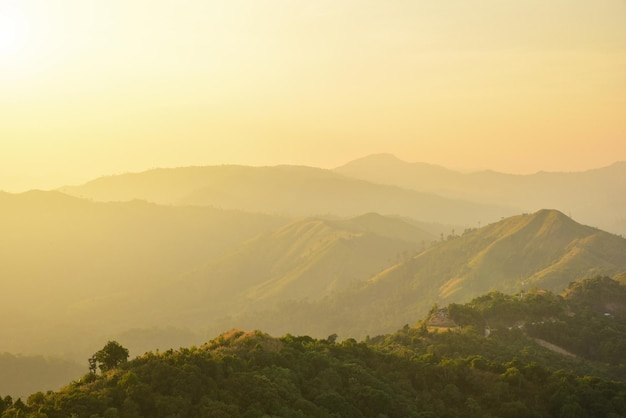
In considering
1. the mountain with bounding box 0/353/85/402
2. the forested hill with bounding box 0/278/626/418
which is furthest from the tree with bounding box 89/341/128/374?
the mountain with bounding box 0/353/85/402

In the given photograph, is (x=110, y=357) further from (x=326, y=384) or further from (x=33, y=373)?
(x=33, y=373)

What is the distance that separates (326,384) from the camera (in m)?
57.4

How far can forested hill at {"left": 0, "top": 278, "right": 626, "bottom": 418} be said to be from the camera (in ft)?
156

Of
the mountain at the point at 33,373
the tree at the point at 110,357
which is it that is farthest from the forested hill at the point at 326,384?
the mountain at the point at 33,373

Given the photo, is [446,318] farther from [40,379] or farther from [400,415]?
[40,379]

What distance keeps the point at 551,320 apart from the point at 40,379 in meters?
129

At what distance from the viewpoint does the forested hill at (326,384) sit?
47438 mm

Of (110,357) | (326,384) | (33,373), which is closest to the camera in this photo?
(110,357)

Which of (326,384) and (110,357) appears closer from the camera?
(110,357)

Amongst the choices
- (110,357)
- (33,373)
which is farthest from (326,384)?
(33,373)

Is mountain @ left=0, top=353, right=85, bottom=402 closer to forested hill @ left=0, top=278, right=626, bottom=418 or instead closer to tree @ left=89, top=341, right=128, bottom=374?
forested hill @ left=0, top=278, right=626, bottom=418

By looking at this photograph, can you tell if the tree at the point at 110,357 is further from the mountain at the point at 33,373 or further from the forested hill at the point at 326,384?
the mountain at the point at 33,373

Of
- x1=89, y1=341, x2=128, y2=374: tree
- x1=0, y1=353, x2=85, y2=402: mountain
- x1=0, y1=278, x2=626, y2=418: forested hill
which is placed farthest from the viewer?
x1=0, y1=353, x2=85, y2=402: mountain

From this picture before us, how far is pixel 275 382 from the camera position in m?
54.2
